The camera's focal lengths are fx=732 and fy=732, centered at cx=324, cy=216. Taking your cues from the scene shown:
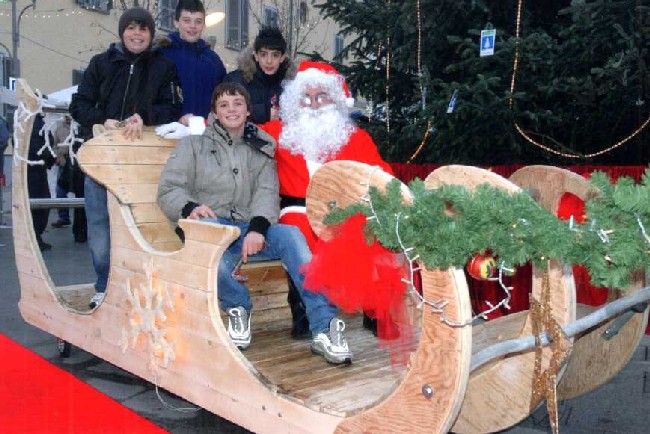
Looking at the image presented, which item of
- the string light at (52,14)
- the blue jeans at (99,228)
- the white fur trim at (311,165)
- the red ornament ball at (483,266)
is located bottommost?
the blue jeans at (99,228)

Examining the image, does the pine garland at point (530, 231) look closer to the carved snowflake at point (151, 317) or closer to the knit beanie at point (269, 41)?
the carved snowflake at point (151, 317)

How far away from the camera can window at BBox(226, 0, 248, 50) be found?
19.3 m

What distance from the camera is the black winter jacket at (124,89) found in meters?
4.29

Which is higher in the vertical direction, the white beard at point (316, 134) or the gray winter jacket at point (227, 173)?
the white beard at point (316, 134)

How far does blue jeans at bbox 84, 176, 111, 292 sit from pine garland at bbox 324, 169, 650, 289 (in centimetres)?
258

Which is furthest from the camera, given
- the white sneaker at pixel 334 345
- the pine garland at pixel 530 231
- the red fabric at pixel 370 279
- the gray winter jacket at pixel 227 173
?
the gray winter jacket at pixel 227 173

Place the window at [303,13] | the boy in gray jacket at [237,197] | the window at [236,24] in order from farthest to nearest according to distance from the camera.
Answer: the window at [236,24]
the window at [303,13]
the boy in gray jacket at [237,197]

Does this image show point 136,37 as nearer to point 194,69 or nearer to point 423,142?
point 194,69

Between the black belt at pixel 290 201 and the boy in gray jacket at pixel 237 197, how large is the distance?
0.17m

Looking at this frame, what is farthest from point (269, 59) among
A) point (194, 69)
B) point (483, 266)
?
point (483, 266)

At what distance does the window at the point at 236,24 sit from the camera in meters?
19.3

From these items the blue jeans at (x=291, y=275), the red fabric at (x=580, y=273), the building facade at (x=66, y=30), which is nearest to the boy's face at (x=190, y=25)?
the blue jeans at (x=291, y=275)

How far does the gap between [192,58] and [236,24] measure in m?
15.4

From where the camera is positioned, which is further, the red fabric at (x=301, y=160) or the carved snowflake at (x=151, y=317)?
the red fabric at (x=301, y=160)
